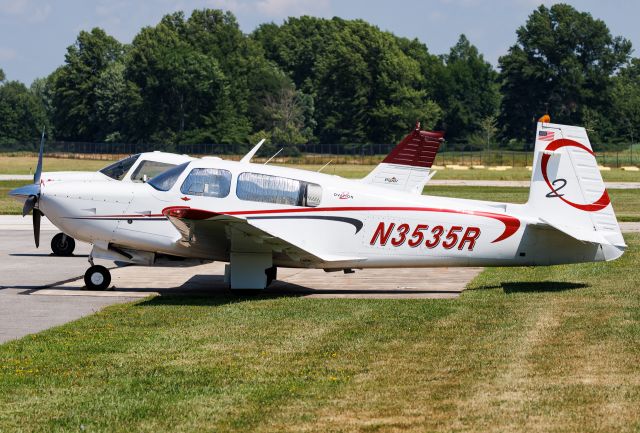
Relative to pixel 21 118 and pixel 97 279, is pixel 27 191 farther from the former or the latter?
pixel 21 118

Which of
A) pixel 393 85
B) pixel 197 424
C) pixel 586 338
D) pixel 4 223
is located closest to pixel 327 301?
pixel 586 338

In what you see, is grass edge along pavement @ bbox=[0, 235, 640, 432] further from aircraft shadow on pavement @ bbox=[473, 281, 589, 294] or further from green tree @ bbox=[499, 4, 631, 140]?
green tree @ bbox=[499, 4, 631, 140]

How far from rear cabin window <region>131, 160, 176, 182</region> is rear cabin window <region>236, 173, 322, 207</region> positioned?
4.72 meters

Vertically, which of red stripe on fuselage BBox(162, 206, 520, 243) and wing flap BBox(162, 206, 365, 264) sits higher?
red stripe on fuselage BBox(162, 206, 520, 243)

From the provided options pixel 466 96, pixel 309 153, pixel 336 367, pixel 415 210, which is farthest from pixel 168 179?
pixel 466 96

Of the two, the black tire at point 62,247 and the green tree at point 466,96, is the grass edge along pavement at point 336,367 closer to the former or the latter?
the black tire at point 62,247

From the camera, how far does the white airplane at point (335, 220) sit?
16.2 m

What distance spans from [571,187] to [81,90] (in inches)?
4816

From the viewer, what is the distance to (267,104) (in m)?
130

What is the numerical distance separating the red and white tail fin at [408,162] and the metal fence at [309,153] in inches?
2799

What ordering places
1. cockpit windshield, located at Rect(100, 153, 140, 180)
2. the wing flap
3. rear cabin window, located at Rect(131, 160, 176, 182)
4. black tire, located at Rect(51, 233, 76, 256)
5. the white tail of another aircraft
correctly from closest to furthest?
1. the wing flap
2. the white tail of another aircraft
3. rear cabin window, located at Rect(131, 160, 176, 182)
4. cockpit windshield, located at Rect(100, 153, 140, 180)
5. black tire, located at Rect(51, 233, 76, 256)

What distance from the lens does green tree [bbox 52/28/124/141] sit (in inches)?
5123

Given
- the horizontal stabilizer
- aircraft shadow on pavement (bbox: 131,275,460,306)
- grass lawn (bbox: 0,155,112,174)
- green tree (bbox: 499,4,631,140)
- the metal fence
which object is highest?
green tree (bbox: 499,4,631,140)

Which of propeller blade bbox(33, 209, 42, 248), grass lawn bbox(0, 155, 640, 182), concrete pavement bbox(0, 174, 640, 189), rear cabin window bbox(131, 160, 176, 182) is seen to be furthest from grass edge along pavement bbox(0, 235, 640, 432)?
grass lawn bbox(0, 155, 640, 182)
